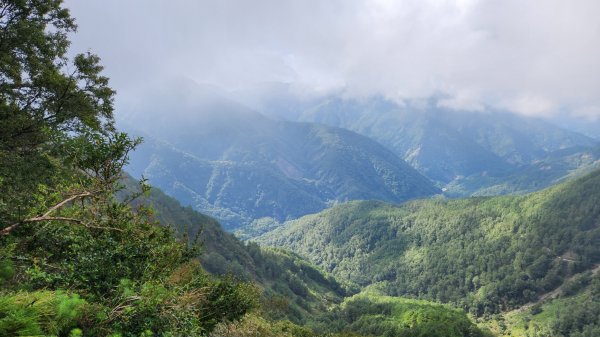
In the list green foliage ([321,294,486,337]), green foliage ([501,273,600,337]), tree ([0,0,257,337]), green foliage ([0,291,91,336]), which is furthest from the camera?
green foliage ([501,273,600,337])

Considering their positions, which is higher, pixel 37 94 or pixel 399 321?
pixel 37 94

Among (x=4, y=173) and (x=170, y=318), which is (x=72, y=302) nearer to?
(x=170, y=318)

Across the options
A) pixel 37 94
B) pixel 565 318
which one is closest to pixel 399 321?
pixel 565 318

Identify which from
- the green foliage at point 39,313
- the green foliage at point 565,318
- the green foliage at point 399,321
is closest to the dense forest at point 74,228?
the green foliage at point 39,313

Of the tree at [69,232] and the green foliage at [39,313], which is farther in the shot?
the tree at [69,232]

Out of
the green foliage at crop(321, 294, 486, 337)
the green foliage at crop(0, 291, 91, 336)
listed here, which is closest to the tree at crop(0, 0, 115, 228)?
the green foliage at crop(0, 291, 91, 336)

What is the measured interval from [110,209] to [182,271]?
983cm

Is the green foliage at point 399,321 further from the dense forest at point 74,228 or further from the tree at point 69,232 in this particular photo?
the tree at point 69,232

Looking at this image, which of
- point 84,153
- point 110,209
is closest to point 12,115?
point 84,153

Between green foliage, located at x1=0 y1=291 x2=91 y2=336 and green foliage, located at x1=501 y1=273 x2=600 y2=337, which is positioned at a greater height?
green foliage, located at x1=501 y1=273 x2=600 y2=337

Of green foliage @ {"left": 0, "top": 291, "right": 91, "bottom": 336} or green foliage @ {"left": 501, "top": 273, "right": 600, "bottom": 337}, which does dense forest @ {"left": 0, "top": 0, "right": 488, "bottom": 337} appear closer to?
green foliage @ {"left": 0, "top": 291, "right": 91, "bottom": 336}

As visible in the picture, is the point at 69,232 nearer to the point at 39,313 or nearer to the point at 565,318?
Result: the point at 39,313

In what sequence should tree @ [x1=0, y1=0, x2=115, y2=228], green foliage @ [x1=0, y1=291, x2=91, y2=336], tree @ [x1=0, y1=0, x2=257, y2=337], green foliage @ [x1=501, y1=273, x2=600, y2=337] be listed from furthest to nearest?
green foliage @ [x1=501, y1=273, x2=600, y2=337], tree @ [x1=0, y1=0, x2=115, y2=228], tree @ [x1=0, y1=0, x2=257, y2=337], green foliage @ [x1=0, y1=291, x2=91, y2=336]

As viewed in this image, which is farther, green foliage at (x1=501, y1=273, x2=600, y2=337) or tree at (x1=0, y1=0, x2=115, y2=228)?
green foliage at (x1=501, y1=273, x2=600, y2=337)
